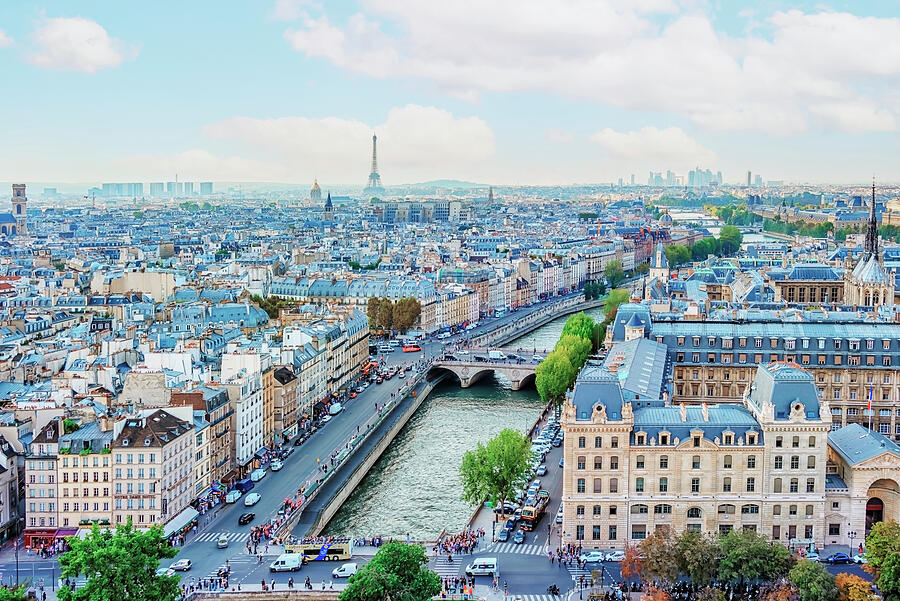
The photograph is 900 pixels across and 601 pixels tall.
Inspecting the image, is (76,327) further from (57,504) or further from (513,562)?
(513,562)

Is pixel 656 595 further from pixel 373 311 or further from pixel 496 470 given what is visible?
pixel 373 311

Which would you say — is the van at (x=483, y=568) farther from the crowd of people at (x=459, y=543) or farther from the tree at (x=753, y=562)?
the tree at (x=753, y=562)

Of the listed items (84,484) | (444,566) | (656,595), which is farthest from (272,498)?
(656,595)

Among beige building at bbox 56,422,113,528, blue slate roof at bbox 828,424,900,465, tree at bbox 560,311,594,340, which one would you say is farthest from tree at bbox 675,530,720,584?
tree at bbox 560,311,594,340

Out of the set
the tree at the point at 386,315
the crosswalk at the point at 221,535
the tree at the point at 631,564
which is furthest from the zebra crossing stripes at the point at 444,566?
the tree at the point at 386,315

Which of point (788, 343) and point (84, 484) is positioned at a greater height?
point (788, 343)

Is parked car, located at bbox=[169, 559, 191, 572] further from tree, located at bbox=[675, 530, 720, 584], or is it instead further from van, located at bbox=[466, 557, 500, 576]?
tree, located at bbox=[675, 530, 720, 584]
